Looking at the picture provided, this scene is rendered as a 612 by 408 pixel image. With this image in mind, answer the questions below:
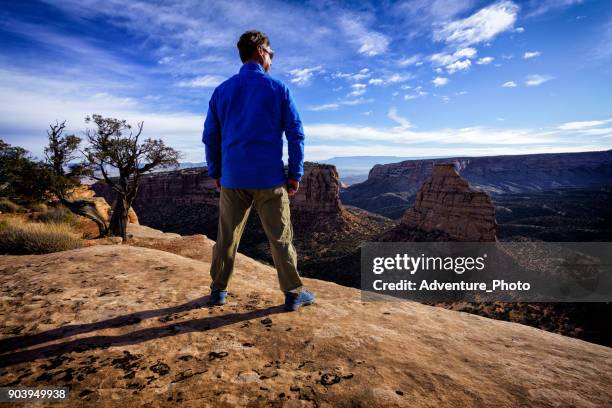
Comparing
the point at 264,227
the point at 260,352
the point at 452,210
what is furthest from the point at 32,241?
the point at 452,210

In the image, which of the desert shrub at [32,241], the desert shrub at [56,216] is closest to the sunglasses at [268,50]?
the desert shrub at [32,241]

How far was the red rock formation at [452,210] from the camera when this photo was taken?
36.3m

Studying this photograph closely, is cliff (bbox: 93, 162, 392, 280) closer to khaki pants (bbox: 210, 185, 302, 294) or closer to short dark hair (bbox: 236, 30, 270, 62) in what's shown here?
khaki pants (bbox: 210, 185, 302, 294)

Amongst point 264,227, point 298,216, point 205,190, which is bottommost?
point 298,216

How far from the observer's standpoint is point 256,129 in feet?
10.2

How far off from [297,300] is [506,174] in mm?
156067

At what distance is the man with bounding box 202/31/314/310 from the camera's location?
312cm

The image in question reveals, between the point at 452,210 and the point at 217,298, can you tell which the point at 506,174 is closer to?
the point at 452,210

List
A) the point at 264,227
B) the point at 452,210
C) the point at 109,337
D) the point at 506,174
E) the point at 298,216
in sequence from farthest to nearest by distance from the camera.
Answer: the point at 506,174, the point at 298,216, the point at 452,210, the point at 264,227, the point at 109,337

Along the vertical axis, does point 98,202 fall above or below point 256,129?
below

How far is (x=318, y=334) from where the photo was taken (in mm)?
2697

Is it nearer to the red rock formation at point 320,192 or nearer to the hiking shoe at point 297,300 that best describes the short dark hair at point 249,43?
the hiking shoe at point 297,300

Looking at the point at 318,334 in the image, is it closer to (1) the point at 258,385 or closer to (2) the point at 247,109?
(1) the point at 258,385

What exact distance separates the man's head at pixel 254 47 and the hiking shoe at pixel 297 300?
8.84 ft
